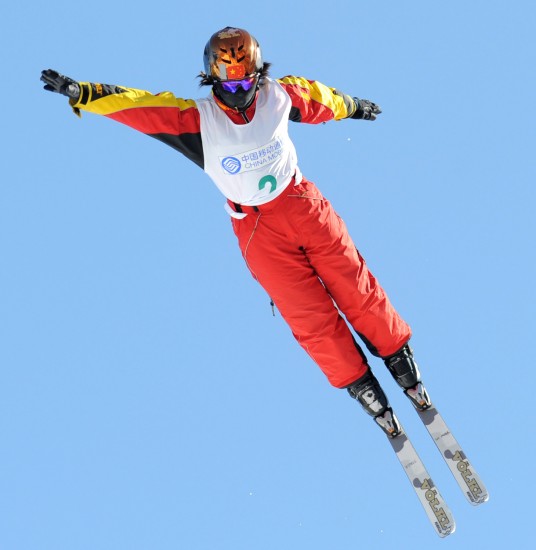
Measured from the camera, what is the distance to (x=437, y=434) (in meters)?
10.3

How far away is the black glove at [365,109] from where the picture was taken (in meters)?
10.3

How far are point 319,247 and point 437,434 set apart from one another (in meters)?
2.38

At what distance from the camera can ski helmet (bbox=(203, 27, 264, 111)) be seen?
8906 millimetres

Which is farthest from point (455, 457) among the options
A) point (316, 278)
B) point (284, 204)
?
point (284, 204)

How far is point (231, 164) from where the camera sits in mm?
9156

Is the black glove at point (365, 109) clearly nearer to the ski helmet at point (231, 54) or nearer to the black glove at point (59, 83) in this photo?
the ski helmet at point (231, 54)

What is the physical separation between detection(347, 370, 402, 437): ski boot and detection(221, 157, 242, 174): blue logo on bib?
7.93 ft

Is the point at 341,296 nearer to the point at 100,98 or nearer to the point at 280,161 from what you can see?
the point at 280,161

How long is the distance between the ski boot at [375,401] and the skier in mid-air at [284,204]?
0.01m

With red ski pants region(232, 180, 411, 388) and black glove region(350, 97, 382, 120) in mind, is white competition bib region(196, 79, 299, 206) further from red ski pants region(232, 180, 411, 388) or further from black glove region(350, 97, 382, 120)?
black glove region(350, 97, 382, 120)

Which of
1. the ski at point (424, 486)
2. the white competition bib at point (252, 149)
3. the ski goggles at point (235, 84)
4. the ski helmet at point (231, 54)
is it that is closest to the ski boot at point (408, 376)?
the ski at point (424, 486)

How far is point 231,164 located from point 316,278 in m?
1.45

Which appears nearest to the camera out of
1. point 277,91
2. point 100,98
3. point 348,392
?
point 100,98

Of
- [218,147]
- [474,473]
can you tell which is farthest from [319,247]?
[474,473]
